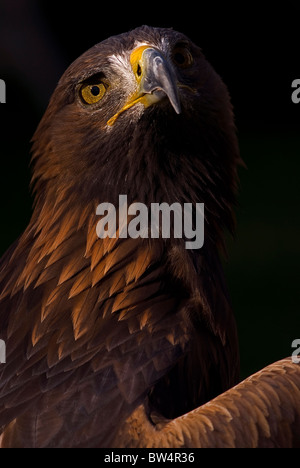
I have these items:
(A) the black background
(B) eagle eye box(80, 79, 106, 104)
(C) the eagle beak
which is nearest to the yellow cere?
(C) the eagle beak

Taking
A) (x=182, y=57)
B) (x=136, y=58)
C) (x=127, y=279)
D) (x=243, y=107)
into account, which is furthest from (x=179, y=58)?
(x=243, y=107)

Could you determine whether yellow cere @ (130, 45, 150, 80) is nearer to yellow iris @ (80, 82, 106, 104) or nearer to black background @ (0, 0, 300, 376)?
yellow iris @ (80, 82, 106, 104)

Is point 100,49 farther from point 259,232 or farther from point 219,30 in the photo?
point 219,30

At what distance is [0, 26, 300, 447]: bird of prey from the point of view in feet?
7.09

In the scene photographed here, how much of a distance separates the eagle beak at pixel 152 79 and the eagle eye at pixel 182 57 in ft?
0.41

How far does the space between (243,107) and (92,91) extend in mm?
5427

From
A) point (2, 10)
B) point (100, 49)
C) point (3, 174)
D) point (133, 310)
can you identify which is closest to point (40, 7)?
point (2, 10)

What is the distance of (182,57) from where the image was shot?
8.46 feet

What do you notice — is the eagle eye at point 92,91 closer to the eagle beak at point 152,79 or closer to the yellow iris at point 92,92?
the yellow iris at point 92,92

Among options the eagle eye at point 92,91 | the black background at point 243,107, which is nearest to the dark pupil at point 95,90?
the eagle eye at point 92,91

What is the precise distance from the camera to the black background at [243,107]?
5699 millimetres

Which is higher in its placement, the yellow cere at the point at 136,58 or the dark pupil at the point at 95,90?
the yellow cere at the point at 136,58

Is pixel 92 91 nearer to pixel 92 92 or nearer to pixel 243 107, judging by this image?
pixel 92 92

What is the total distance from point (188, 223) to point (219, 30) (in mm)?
4806
